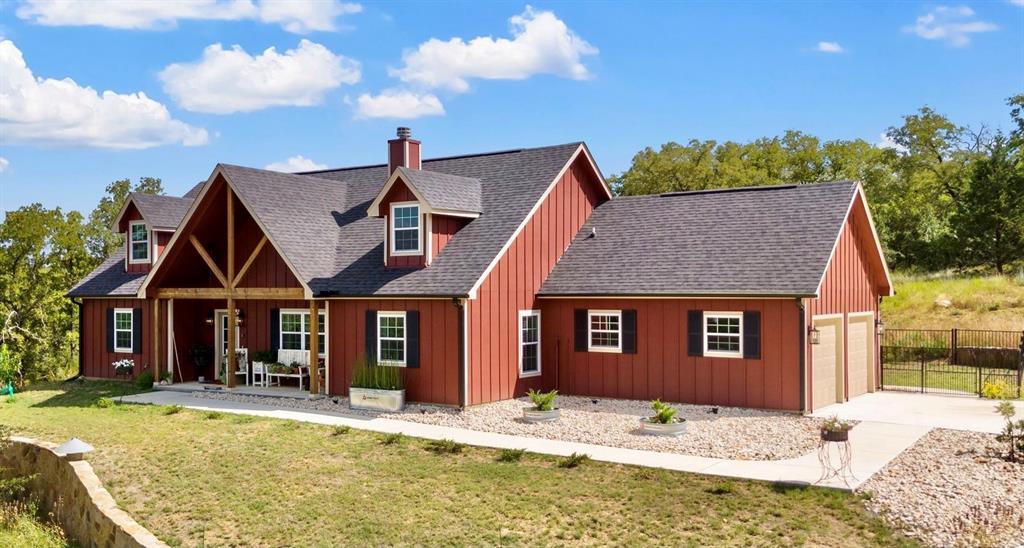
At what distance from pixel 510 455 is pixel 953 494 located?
6.56 metres

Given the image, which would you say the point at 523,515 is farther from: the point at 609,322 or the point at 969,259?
the point at 969,259

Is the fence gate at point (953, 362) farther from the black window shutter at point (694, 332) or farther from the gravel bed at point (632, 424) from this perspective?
the gravel bed at point (632, 424)

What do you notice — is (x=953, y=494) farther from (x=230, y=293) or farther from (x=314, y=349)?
(x=230, y=293)

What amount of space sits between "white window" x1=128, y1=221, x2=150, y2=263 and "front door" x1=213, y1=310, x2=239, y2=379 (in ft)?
12.4

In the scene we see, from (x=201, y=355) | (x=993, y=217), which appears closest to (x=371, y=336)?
(x=201, y=355)

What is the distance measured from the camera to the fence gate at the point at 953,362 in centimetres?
2320

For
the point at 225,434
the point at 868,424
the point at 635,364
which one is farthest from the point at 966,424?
the point at 225,434

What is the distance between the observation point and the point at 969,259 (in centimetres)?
4312

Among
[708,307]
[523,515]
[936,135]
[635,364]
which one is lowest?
[523,515]

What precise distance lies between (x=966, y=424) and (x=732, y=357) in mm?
4634

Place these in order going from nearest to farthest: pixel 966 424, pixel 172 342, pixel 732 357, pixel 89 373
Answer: pixel 966 424 < pixel 732 357 < pixel 172 342 < pixel 89 373

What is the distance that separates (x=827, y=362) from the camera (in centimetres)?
2020

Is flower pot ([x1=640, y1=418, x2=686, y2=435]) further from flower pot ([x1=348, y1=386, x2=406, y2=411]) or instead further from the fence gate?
the fence gate

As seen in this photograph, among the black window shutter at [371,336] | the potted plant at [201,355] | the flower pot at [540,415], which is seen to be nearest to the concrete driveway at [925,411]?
the flower pot at [540,415]
